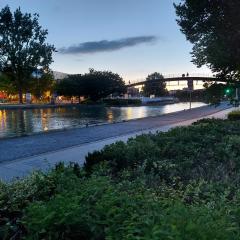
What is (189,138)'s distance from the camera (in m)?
10.2

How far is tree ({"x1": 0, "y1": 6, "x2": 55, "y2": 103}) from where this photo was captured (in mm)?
88625

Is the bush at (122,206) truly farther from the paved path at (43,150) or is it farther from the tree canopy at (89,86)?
the tree canopy at (89,86)

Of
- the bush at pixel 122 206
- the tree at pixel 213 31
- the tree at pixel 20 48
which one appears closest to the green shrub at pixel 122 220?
the bush at pixel 122 206

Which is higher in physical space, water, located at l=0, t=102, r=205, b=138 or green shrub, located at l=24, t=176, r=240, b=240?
green shrub, located at l=24, t=176, r=240, b=240

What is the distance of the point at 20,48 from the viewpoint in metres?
89.4

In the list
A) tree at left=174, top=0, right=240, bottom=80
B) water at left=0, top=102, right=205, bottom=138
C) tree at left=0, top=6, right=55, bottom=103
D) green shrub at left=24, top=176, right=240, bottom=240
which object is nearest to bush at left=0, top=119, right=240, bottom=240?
green shrub at left=24, top=176, right=240, bottom=240

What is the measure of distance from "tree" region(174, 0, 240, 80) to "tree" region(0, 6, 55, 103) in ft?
236

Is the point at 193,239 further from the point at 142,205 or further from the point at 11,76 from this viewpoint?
the point at 11,76

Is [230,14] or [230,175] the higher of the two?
[230,14]

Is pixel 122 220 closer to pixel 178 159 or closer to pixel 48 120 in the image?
pixel 178 159

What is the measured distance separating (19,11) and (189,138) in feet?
286

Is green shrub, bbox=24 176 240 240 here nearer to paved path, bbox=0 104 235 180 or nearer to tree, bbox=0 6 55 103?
paved path, bbox=0 104 235 180

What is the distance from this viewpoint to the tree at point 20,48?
88.6 metres

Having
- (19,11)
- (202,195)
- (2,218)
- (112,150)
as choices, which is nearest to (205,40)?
(112,150)
